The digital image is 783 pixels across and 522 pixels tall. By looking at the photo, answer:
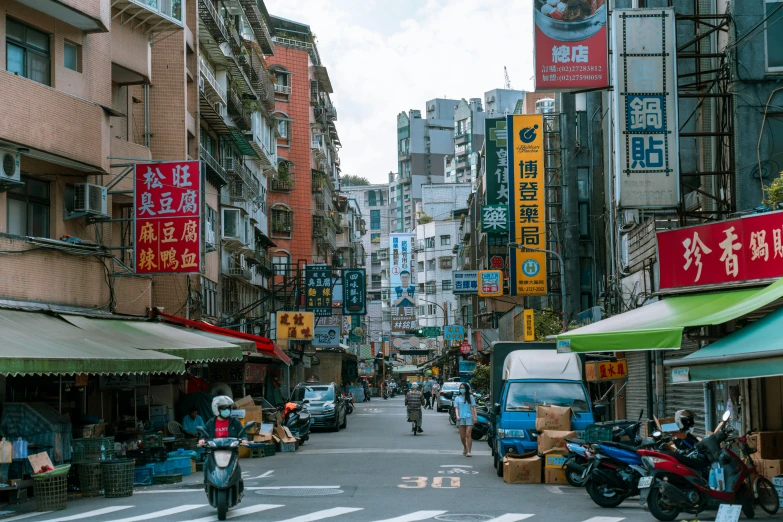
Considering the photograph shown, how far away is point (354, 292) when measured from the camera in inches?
2167

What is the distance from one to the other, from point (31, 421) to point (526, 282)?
2704 cm

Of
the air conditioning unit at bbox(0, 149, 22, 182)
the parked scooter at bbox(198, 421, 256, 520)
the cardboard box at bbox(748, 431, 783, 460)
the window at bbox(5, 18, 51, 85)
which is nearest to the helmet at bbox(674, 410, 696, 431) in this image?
the cardboard box at bbox(748, 431, 783, 460)

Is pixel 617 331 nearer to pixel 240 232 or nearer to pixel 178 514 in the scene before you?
pixel 178 514

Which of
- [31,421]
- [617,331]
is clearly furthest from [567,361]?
[31,421]

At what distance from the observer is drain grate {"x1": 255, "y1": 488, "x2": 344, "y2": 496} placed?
16297mm

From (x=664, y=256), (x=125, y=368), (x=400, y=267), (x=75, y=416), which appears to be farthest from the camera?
(x=400, y=267)

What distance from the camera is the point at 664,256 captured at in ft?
61.6

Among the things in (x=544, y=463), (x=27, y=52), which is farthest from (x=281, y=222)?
(x=544, y=463)

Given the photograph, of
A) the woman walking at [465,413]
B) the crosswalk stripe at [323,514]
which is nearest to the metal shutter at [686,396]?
the woman walking at [465,413]

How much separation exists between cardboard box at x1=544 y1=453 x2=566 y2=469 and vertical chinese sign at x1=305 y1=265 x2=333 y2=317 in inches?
1282

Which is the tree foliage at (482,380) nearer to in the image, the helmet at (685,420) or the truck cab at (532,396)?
the truck cab at (532,396)

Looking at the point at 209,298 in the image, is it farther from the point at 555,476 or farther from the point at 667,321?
the point at 667,321

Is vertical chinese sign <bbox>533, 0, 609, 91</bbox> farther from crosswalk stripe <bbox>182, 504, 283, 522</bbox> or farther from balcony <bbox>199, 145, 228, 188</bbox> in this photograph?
balcony <bbox>199, 145, 228, 188</bbox>

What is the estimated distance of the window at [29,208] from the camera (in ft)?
64.4
